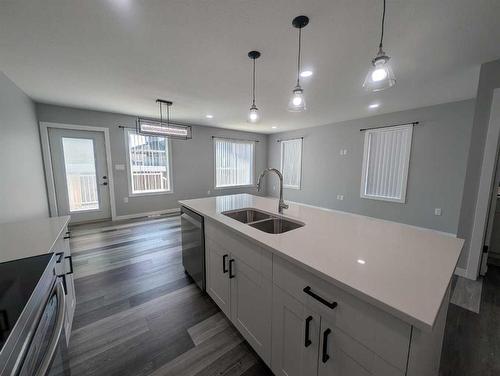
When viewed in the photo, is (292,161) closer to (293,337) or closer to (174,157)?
(174,157)

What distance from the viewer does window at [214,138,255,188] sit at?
6160 millimetres

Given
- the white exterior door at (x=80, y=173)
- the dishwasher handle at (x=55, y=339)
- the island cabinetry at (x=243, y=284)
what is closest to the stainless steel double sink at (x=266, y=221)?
the island cabinetry at (x=243, y=284)

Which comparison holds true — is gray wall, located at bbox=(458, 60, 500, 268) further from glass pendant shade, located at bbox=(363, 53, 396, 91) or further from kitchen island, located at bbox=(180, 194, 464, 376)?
glass pendant shade, located at bbox=(363, 53, 396, 91)

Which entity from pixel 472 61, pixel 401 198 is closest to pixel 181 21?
pixel 472 61

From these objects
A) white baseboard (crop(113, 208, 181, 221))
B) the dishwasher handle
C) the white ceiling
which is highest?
the white ceiling

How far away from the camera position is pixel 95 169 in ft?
13.8

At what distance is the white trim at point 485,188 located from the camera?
2.06 meters

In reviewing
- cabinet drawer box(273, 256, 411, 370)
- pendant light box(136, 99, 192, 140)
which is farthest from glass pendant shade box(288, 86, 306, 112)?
pendant light box(136, 99, 192, 140)

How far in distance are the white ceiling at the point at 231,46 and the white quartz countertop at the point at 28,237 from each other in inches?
61.2

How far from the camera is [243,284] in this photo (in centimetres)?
141

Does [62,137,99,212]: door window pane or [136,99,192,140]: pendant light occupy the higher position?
[136,99,192,140]: pendant light

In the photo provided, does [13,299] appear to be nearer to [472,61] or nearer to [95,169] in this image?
[472,61]

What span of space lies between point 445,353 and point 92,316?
2885 mm

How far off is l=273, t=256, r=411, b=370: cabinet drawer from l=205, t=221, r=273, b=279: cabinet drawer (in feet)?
0.67
